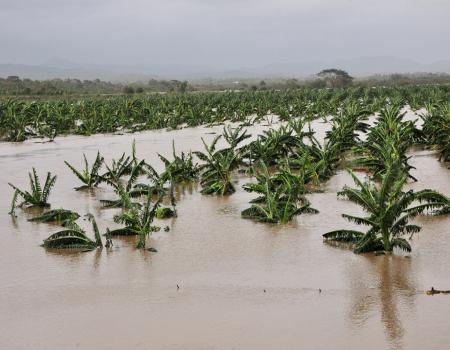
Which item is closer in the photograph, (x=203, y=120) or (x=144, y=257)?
(x=144, y=257)

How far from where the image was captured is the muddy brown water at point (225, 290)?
5.09m

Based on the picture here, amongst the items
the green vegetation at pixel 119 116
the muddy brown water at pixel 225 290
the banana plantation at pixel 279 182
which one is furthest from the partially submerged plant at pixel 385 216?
the green vegetation at pixel 119 116

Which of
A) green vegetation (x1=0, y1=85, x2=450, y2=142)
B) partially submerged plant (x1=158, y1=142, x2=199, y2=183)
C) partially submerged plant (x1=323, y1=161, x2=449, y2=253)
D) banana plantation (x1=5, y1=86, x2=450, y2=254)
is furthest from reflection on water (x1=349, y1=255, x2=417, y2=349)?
green vegetation (x1=0, y1=85, x2=450, y2=142)

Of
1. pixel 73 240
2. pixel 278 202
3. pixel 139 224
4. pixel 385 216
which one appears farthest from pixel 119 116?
pixel 385 216

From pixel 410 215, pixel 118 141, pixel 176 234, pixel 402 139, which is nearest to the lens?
pixel 410 215

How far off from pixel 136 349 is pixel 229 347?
75 centimetres

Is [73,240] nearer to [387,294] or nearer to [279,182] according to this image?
[279,182]

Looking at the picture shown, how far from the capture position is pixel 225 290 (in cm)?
620

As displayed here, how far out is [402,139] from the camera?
1406cm

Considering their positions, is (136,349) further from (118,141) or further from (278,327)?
(118,141)

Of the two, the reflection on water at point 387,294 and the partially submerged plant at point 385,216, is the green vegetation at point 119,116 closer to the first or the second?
the partially submerged plant at point 385,216

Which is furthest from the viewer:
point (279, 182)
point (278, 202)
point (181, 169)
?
point (181, 169)

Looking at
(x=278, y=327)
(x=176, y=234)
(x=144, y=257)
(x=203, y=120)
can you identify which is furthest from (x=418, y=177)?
(x=203, y=120)

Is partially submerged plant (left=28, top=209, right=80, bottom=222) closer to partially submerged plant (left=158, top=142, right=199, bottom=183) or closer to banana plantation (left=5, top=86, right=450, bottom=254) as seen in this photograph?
banana plantation (left=5, top=86, right=450, bottom=254)
